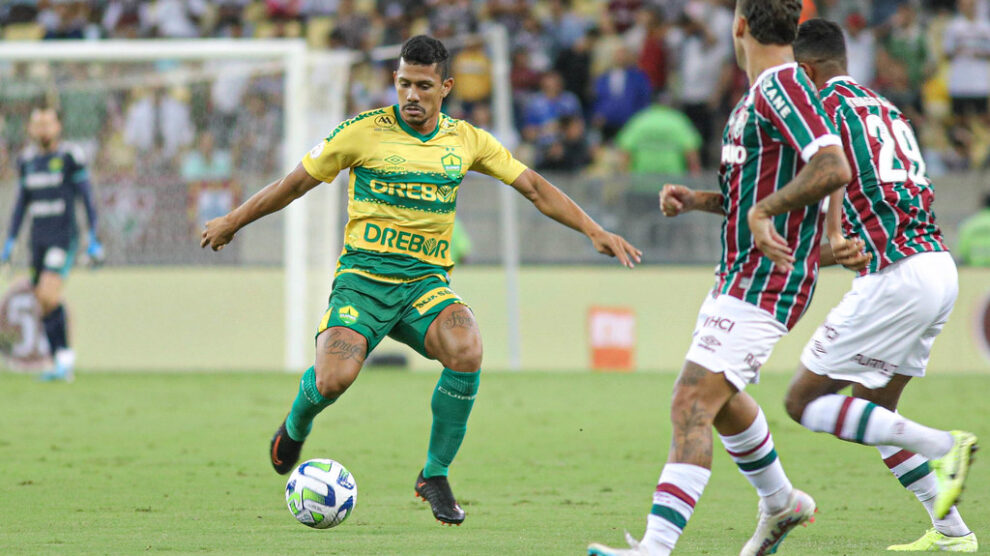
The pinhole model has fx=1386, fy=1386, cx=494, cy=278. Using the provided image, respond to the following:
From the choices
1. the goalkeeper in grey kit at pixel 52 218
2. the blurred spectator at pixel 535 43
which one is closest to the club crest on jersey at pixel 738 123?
the goalkeeper in grey kit at pixel 52 218

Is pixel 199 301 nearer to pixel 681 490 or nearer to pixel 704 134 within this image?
pixel 704 134

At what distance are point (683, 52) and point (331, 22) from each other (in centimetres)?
540

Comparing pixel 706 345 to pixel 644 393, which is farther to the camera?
pixel 644 393

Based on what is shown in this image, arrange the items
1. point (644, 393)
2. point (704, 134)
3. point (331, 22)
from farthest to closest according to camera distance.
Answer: point (331, 22) → point (704, 134) → point (644, 393)

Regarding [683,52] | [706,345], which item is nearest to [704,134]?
[683,52]

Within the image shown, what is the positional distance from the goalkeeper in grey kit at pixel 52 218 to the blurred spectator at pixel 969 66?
11.1 m

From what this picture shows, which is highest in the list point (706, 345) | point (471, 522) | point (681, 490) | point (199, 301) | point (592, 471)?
point (706, 345)

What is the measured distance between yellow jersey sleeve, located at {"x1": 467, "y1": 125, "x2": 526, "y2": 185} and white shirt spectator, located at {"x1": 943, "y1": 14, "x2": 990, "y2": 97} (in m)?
12.8

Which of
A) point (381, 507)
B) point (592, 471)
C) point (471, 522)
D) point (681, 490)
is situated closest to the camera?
point (681, 490)

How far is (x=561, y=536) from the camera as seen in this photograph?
6195 mm

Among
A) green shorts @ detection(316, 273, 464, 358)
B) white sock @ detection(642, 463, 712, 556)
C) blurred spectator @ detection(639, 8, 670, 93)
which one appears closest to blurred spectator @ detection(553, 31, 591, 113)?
blurred spectator @ detection(639, 8, 670, 93)

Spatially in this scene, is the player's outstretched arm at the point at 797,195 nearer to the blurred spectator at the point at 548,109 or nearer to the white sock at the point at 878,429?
the white sock at the point at 878,429

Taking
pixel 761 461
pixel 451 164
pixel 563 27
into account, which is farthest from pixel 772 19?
pixel 563 27

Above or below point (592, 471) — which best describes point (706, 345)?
above
